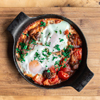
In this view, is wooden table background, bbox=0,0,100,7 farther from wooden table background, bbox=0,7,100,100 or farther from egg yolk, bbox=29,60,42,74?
egg yolk, bbox=29,60,42,74

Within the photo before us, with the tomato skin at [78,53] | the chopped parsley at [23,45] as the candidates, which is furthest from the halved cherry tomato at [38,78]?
the tomato skin at [78,53]

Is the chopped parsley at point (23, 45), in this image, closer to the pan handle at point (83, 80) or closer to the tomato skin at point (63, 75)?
the tomato skin at point (63, 75)

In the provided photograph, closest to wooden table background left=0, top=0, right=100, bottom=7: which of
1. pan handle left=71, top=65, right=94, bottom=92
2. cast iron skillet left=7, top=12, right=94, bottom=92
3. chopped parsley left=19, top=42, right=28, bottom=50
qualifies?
cast iron skillet left=7, top=12, right=94, bottom=92

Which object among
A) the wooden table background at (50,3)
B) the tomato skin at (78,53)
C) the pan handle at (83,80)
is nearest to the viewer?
the pan handle at (83,80)

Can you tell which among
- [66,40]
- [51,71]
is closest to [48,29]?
[66,40]

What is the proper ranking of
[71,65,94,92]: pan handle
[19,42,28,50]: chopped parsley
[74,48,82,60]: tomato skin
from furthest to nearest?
[74,48,82,60]: tomato skin < [19,42,28,50]: chopped parsley < [71,65,94,92]: pan handle

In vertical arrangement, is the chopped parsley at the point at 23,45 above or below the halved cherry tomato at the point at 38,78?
above

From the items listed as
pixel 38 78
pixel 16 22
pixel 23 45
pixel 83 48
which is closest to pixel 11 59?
pixel 23 45
